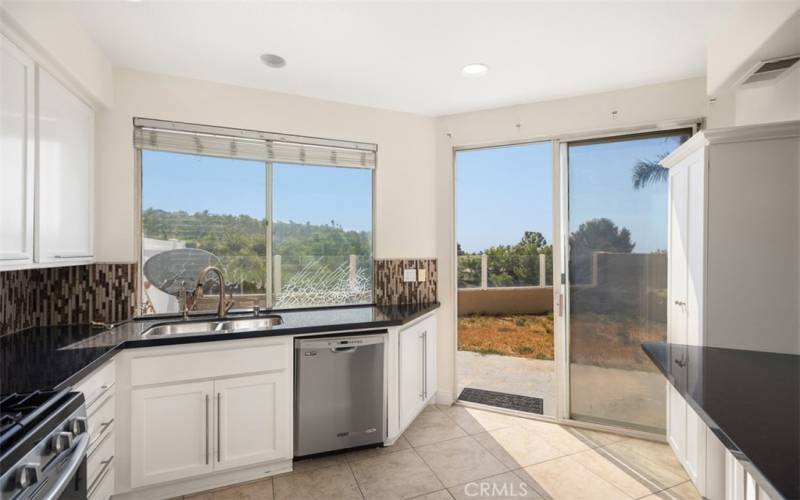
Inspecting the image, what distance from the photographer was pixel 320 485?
7.22 ft

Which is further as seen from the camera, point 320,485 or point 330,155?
point 330,155

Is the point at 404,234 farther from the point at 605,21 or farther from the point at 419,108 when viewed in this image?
the point at 605,21

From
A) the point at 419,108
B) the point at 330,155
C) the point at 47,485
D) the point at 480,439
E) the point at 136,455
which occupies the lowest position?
the point at 480,439

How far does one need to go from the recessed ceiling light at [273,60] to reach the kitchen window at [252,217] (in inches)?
21.8

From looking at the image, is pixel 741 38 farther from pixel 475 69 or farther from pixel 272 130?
pixel 272 130

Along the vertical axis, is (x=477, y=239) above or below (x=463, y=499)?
above

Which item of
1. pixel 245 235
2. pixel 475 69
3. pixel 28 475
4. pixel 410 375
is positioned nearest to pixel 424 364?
pixel 410 375

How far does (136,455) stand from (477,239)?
12.2 ft

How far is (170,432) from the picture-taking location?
2.05 meters

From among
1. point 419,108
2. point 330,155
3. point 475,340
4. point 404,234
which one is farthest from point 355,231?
point 475,340

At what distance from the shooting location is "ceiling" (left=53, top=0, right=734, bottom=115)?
1942 mm

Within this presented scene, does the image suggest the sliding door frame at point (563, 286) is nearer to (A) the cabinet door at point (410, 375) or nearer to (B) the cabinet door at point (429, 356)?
(B) the cabinet door at point (429, 356)

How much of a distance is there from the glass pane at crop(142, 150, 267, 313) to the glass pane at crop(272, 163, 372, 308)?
0.46 ft

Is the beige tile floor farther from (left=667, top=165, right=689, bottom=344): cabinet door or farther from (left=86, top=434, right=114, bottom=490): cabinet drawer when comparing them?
(left=667, top=165, right=689, bottom=344): cabinet door
